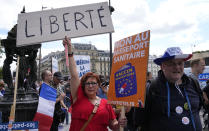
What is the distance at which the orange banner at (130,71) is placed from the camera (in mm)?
2506

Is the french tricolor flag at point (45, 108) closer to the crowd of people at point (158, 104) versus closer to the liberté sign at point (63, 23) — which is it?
the liberté sign at point (63, 23)

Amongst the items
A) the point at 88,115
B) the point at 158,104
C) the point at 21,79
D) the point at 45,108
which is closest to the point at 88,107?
the point at 88,115

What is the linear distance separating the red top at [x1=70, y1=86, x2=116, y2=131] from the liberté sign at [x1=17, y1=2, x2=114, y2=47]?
3.33 feet

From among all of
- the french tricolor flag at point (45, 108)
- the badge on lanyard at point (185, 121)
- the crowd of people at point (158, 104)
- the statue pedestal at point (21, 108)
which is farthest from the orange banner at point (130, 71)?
the statue pedestal at point (21, 108)

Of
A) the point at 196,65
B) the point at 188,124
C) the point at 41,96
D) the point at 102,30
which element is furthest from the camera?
the point at 196,65

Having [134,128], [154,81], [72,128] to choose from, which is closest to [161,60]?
[154,81]

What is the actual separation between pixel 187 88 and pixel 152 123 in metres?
0.55

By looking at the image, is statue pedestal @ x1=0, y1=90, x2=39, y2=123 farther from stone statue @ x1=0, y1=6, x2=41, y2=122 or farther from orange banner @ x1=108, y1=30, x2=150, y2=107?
orange banner @ x1=108, y1=30, x2=150, y2=107

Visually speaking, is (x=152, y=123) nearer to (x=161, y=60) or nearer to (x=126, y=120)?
(x=126, y=120)

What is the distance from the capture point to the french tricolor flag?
4129 millimetres

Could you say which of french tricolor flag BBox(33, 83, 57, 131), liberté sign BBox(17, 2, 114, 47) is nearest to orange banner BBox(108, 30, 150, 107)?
liberté sign BBox(17, 2, 114, 47)

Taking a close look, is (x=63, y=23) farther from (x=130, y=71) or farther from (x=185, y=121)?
(x=185, y=121)

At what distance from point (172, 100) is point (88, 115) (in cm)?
101

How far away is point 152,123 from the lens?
2.53 m
